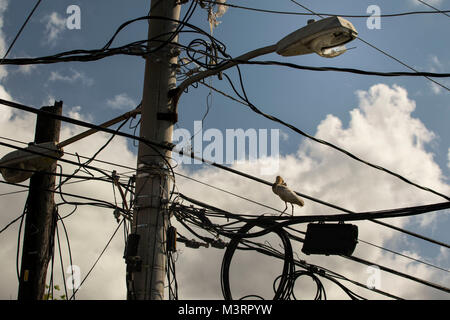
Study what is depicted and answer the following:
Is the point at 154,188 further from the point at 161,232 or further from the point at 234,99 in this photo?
the point at 234,99

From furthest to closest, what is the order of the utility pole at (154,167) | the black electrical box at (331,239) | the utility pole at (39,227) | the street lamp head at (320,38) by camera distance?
the utility pole at (39,227) < the black electrical box at (331,239) < the utility pole at (154,167) < the street lamp head at (320,38)

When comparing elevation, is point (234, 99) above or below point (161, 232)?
above

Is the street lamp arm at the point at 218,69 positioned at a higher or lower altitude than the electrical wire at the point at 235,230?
higher

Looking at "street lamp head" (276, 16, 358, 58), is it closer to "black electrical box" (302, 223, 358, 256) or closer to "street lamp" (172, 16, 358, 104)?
"street lamp" (172, 16, 358, 104)

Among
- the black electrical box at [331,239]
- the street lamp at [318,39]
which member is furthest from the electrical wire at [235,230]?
the street lamp at [318,39]

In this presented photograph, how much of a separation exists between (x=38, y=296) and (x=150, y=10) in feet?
13.6

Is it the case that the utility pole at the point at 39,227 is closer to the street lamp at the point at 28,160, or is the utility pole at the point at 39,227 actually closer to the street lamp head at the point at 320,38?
the street lamp at the point at 28,160

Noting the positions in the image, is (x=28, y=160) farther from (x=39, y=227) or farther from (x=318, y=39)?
(x=318, y=39)

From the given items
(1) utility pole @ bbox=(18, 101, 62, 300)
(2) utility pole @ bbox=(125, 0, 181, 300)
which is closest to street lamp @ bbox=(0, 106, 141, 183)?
(1) utility pole @ bbox=(18, 101, 62, 300)

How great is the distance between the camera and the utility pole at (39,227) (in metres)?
7.89

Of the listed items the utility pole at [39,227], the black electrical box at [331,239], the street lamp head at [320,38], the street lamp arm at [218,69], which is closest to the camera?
the street lamp head at [320,38]

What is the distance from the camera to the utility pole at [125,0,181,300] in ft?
20.9

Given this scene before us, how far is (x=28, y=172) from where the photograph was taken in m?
7.83
